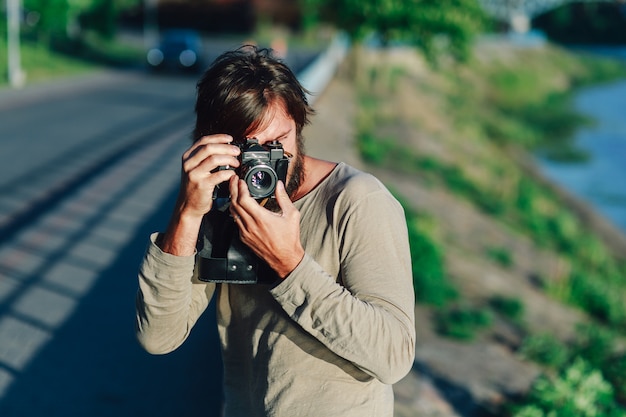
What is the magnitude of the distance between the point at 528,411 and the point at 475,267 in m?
5.99

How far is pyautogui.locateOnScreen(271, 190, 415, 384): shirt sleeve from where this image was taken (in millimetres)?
1766

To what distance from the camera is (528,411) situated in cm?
590

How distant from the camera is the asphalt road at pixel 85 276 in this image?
4.79 meters

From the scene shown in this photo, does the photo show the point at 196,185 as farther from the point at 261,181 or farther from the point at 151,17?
the point at 151,17

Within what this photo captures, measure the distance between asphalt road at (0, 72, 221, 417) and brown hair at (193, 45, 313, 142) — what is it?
2781 mm

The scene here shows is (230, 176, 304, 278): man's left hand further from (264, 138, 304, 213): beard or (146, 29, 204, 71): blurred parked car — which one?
(146, 29, 204, 71): blurred parked car

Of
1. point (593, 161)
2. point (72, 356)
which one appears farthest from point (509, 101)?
point (72, 356)

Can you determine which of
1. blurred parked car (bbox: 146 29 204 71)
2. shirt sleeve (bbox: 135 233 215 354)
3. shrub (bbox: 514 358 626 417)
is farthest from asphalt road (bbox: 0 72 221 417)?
blurred parked car (bbox: 146 29 204 71)

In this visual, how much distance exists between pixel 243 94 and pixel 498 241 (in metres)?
13.6

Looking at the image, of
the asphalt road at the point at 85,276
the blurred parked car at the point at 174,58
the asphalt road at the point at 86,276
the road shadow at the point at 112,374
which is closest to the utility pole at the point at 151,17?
the blurred parked car at the point at 174,58

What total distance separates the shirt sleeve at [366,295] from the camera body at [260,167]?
0.56 feet

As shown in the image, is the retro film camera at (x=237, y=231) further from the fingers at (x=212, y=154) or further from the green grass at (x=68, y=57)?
the green grass at (x=68, y=57)

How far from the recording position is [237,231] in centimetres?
194

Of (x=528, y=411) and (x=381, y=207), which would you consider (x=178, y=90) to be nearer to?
(x=528, y=411)
